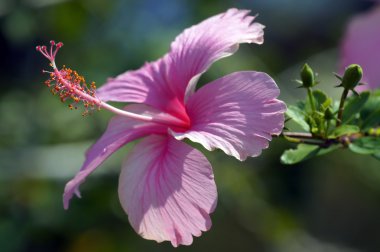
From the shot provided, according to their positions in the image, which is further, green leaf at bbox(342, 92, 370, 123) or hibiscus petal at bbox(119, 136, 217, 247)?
→ green leaf at bbox(342, 92, 370, 123)

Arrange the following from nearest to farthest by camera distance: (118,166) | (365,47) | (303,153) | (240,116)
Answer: (240,116) → (303,153) → (365,47) → (118,166)

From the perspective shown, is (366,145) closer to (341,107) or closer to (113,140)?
(341,107)

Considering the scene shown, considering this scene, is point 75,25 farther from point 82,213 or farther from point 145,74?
point 145,74

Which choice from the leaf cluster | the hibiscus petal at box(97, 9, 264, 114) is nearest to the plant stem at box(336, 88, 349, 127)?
the leaf cluster

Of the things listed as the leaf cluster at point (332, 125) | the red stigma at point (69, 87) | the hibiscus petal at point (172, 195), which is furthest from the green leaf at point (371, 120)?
the red stigma at point (69, 87)

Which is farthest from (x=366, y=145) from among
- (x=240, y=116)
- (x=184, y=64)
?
(x=184, y=64)

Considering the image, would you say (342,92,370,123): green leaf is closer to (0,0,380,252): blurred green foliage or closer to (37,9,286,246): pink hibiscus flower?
(37,9,286,246): pink hibiscus flower

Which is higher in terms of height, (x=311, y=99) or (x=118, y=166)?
(x=311, y=99)
